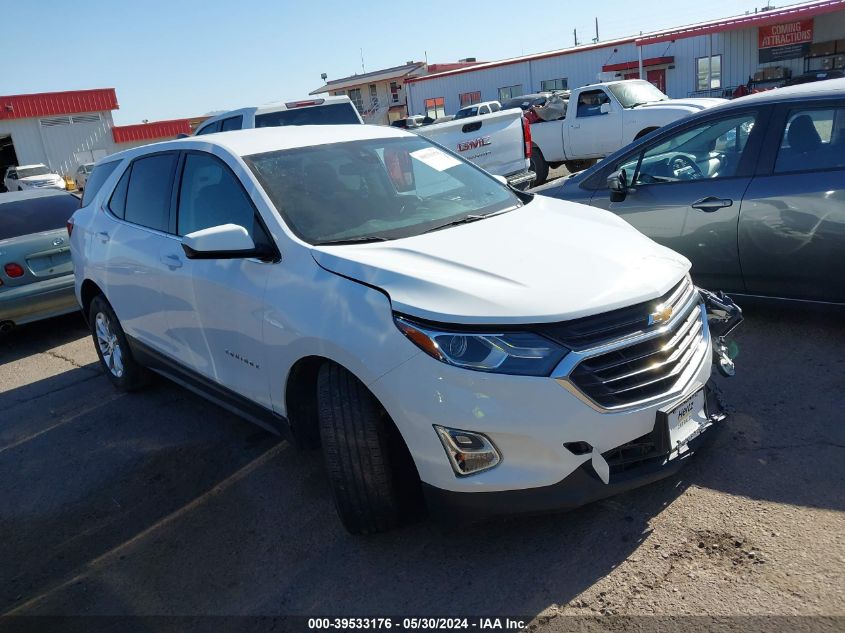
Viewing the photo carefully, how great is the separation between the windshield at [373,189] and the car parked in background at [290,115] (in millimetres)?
5360

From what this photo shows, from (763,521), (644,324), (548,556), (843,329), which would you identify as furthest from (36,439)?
(843,329)

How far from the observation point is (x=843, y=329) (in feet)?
15.8

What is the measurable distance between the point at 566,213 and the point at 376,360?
5.51 feet

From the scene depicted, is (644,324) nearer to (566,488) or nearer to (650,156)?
(566,488)

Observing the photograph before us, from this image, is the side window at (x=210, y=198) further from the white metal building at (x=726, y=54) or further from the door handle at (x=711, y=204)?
the white metal building at (x=726, y=54)

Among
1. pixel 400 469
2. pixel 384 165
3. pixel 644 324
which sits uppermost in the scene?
pixel 384 165

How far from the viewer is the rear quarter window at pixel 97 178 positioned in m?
5.50

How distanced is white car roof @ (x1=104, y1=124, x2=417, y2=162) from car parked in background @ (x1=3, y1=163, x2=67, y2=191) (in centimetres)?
2767

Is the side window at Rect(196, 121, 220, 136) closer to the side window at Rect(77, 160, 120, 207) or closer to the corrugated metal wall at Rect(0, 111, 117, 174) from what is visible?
the side window at Rect(77, 160, 120, 207)

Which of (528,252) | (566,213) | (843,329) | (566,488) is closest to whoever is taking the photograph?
(566,488)

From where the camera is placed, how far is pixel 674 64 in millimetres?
30312

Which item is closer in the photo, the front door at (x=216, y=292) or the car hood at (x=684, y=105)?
the front door at (x=216, y=292)

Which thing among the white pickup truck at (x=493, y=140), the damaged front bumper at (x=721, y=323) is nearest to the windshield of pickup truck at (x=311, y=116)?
the white pickup truck at (x=493, y=140)

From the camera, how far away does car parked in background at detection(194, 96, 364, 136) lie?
9367mm
